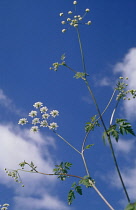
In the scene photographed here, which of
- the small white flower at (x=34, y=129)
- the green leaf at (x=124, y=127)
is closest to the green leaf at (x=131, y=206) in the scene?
the green leaf at (x=124, y=127)

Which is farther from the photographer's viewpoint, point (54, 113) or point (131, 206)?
point (54, 113)

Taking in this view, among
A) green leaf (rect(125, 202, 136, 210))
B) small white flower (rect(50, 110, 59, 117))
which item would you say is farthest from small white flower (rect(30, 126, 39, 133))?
green leaf (rect(125, 202, 136, 210))

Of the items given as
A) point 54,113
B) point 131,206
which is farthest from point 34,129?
point 131,206

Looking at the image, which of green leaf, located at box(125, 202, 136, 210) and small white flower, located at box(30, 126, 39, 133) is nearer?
green leaf, located at box(125, 202, 136, 210)

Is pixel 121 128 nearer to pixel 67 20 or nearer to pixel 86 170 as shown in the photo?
pixel 86 170

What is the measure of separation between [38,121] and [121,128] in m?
2.17

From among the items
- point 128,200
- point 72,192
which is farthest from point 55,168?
point 128,200

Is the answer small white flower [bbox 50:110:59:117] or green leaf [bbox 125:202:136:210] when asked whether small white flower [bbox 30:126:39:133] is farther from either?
green leaf [bbox 125:202:136:210]

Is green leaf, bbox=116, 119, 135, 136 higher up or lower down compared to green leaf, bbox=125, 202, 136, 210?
higher up

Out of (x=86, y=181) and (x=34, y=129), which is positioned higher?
(x=34, y=129)

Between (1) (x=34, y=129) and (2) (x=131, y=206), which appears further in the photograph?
(1) (x=34, y=129)

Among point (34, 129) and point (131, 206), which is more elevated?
point (34, 129)

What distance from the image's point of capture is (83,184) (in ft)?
18.1

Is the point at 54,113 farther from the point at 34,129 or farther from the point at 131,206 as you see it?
the point at 131,206
